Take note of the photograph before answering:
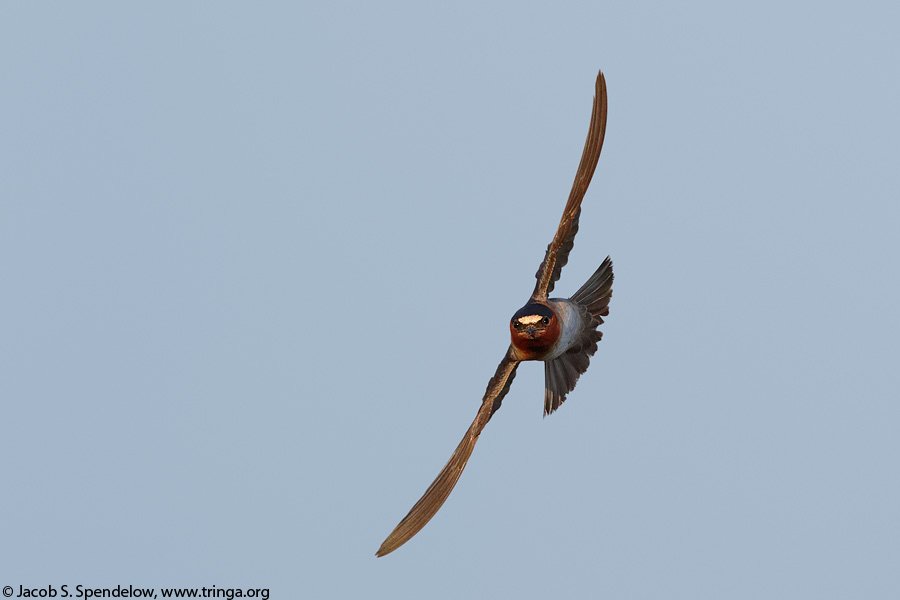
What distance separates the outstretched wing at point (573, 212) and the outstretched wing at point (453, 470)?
856 millimetres

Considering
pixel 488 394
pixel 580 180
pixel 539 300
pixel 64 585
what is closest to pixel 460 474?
pixel 488 394

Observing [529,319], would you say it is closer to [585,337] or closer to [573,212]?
[585,337]

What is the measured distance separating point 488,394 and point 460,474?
85cm

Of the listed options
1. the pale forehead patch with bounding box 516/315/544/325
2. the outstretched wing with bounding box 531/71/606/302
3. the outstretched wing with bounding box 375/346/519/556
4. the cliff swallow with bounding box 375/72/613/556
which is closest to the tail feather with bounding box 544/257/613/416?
the cliff swallow with bounding box 375/72/613/556

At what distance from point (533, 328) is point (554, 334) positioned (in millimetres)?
367

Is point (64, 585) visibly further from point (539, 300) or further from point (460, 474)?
point (539, 300)

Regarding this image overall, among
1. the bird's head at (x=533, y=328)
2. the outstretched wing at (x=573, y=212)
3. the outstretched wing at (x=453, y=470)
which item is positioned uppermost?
the outstretched wing at (x=573, y=212)

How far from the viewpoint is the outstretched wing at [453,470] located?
40.6 ft

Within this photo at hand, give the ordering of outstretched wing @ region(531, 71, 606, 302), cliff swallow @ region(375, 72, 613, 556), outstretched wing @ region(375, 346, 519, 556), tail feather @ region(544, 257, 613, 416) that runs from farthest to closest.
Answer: tail feather @ region(544, 257, 613, 416) → outstretched wing @ region(531, 71, 606, 302) → cliff swallow @ region(375, 72, 613, 556) → outstretched wing @ region(375, 346, 519, 556)

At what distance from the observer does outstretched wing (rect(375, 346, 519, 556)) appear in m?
12.4

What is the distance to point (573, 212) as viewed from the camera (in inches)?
525

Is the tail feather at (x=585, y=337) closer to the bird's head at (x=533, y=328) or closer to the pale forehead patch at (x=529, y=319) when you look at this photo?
the bird's head at (x=533, y=328)

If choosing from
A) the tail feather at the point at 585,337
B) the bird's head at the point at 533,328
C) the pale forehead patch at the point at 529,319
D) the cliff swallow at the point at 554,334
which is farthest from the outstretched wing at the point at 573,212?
the pale forehead patch at the point at 529,319

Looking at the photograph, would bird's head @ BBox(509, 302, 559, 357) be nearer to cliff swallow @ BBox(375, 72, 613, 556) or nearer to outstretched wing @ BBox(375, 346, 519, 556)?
cliff swallow @ BBox(375, 72, 613, 556)
